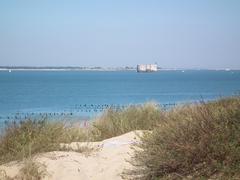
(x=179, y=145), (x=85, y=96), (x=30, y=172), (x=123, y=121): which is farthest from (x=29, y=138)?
(x=85, y=96)

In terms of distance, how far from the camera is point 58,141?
1009 centimetres

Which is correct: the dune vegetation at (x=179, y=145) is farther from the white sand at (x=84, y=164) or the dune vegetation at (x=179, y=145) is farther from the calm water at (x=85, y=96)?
the calm water at (x=85, y=96)

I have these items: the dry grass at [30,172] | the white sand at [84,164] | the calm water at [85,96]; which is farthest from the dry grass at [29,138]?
the calm water at [85,96]

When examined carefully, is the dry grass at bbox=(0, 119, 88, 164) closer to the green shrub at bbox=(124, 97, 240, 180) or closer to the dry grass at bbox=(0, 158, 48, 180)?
the dry grass at bbox=(0, 158, 48, 180)

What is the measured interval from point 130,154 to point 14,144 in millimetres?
2240

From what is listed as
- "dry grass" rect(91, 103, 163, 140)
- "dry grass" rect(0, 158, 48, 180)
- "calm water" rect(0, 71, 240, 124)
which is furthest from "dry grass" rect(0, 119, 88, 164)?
"calm water" rect(0, 71, 240, 124)

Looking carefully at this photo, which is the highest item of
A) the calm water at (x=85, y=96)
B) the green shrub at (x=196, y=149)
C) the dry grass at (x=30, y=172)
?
the green shrub at (x=196, y=149)

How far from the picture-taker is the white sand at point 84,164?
8.51 meters

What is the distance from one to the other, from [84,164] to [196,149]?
2.70 meters

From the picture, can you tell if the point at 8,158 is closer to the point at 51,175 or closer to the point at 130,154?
the point at 51,175

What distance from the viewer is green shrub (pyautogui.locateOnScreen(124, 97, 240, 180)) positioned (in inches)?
269

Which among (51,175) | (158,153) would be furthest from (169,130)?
(51,175)

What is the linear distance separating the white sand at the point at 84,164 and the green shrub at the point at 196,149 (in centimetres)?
72

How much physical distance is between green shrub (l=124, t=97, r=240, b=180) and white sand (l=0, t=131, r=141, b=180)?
0.72 meters
